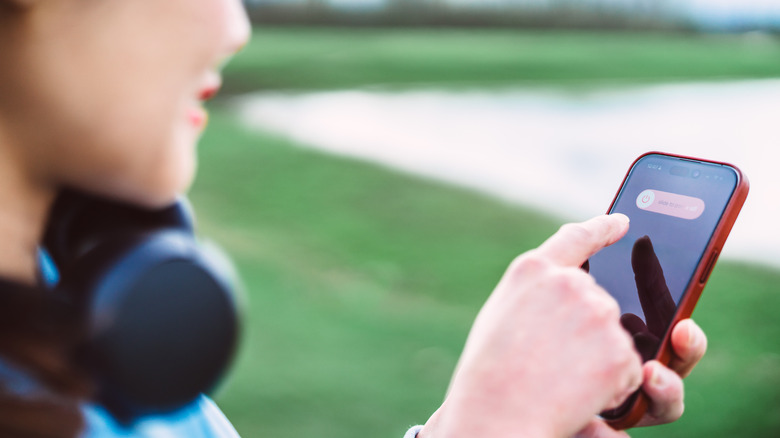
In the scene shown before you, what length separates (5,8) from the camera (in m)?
0.55

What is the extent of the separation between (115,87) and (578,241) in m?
0.52

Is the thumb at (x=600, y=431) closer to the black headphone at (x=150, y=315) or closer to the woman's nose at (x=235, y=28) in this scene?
the black headphone at (x=150, y=315)

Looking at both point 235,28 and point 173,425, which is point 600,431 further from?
point 235,28

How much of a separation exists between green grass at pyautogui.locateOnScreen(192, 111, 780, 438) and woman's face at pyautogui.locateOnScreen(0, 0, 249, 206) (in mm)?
2183

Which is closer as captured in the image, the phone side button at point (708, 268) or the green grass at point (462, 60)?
the phone side button at point (708, 268)

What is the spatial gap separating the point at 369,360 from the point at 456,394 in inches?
101

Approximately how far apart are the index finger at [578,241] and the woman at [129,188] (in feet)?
0.17

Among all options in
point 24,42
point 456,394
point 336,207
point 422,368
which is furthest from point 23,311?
point 336,207

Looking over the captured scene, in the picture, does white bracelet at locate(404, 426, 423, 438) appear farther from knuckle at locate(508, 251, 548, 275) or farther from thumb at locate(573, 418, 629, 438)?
knuckle at locate(508, 251, 548, 275)

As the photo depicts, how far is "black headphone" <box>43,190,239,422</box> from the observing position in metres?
0.61

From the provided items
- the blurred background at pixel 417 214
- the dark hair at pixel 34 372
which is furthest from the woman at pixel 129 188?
the blurred background at pixel 417 214

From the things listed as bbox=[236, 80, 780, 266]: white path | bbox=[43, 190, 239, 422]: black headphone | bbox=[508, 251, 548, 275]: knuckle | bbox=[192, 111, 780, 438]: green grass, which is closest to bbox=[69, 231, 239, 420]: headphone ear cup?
bbox=[43, 190, 239, 422]: black headphone

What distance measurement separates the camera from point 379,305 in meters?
3.85

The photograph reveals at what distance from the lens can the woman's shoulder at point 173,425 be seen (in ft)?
2.26
